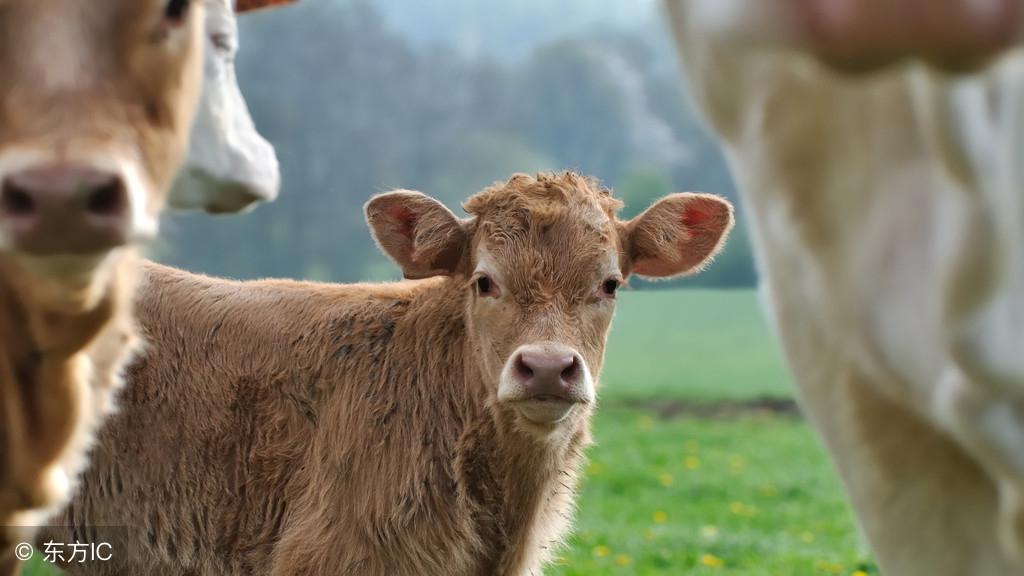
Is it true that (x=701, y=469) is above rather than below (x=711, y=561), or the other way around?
below

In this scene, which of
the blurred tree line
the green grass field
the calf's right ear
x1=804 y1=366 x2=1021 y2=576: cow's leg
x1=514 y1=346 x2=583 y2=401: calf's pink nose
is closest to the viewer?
x1=804 y1=366 x2=1021 y2=576: cow's leg

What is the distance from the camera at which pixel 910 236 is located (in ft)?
4.20

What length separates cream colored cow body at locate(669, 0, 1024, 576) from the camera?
1.16 m

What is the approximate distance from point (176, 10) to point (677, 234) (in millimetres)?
2598

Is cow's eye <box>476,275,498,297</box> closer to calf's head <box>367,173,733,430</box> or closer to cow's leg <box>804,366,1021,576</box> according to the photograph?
calf's head <box>367,173,733,430</box>

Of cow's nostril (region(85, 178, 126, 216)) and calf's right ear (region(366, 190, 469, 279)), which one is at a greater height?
cow's nostril (region(85, 178, 126, 216))

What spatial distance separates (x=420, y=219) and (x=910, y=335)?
129 inches

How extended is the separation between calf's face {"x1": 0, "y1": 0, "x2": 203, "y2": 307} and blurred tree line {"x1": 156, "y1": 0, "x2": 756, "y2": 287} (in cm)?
1413

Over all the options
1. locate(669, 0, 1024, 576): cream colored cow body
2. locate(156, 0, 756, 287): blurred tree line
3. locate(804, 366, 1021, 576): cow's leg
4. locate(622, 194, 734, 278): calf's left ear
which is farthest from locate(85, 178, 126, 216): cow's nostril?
locate(156, 0, 756, 287): blurred tree line

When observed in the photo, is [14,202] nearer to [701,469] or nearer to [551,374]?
[551,374]

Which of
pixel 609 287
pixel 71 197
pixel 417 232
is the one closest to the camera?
pixel 71 197

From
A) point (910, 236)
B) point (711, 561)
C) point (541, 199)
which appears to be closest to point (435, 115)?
point (711, 561)

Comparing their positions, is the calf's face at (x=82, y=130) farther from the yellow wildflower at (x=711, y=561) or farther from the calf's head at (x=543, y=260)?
the yellow wildflower at (x=711, y=561)

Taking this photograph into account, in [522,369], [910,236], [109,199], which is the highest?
[910,236]
